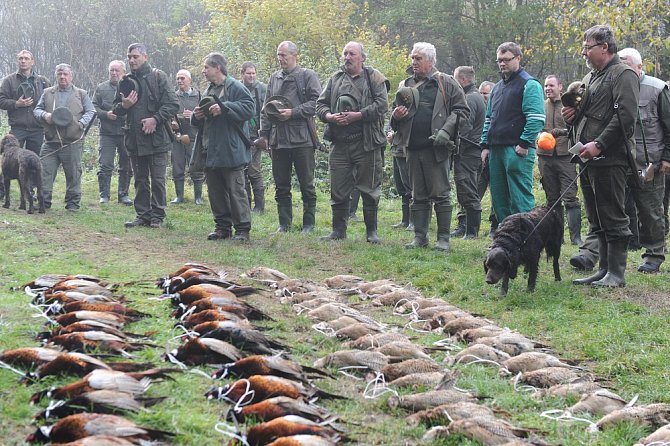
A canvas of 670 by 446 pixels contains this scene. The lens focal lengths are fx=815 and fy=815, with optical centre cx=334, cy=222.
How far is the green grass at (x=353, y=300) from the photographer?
4.50 m

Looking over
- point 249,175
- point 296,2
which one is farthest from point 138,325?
point 296,2

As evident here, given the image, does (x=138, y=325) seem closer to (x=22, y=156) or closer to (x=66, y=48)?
(x=22, y=156)

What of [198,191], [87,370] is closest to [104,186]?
[198,191]

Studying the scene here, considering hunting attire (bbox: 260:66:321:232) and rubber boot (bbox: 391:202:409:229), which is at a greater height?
hunting attire (bbox: 260:66:321:232)

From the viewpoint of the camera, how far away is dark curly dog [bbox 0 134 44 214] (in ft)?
43.9

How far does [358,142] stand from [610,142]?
3880mm

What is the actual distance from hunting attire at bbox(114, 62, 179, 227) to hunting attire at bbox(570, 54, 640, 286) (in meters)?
6.43

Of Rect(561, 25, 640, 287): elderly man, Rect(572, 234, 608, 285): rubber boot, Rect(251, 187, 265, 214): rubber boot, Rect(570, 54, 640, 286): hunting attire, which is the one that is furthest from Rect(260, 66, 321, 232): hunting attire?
Rect(572, 234, 608, 285): rubber boot

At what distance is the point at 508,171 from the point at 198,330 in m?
5.16

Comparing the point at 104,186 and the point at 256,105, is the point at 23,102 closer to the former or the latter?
the point at 104,186

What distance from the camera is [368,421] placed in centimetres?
457

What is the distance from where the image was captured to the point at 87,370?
15.4 feet

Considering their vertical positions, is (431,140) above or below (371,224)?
above

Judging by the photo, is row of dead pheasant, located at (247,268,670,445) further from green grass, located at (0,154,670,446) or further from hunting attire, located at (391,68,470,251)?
hunting attire, located at (391,68,470,251)
